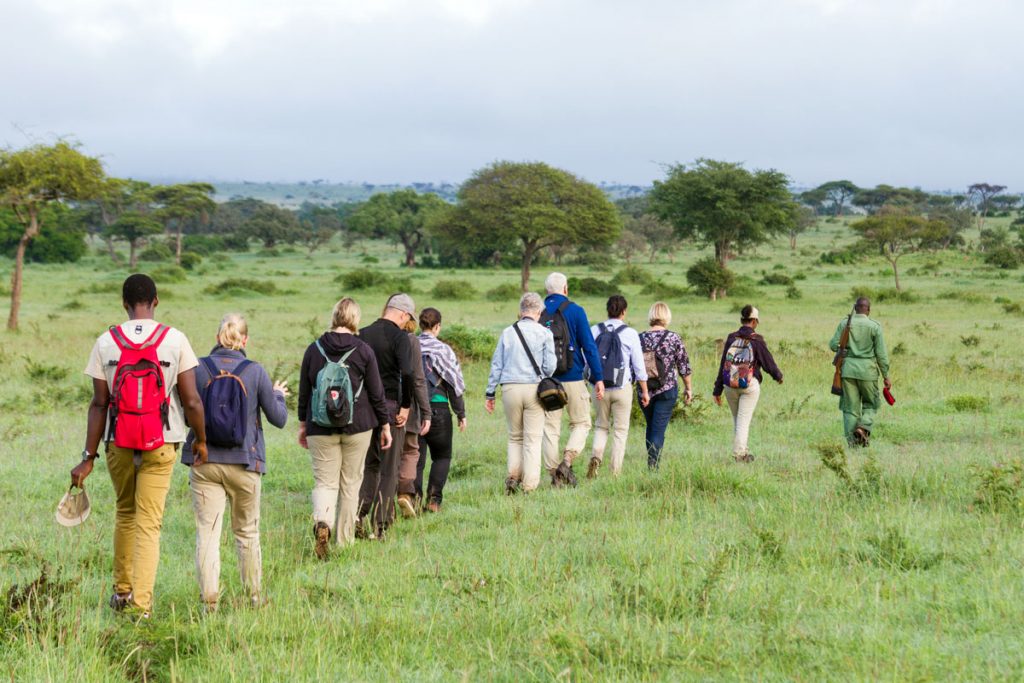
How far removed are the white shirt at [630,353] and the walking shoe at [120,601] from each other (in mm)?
4306

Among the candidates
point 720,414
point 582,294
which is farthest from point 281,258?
point 720,414

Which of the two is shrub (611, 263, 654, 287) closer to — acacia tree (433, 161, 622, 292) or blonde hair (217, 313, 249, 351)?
acacia tree (433, 161, 622, 292)

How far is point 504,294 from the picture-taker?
36.4 meters

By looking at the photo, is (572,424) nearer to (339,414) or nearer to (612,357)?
(612,357)

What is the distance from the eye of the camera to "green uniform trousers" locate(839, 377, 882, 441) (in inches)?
368

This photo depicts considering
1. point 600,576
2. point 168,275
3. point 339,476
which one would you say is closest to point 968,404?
point 600,576

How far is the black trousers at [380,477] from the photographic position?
6.45m

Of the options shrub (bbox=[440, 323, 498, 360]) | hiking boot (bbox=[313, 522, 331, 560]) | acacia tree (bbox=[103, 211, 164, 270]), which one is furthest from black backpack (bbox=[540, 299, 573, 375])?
acacia tree (bbox=[103, 211, 164, 270])

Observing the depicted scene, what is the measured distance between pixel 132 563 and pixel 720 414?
27.6 ft

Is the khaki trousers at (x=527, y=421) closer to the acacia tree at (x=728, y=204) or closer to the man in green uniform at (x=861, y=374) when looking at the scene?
the man in green uniform at (x=861, y=374)

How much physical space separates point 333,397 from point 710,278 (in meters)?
31.3

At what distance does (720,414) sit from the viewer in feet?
38.5

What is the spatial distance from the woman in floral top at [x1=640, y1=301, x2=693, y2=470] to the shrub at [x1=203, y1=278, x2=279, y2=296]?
29565 millimetres

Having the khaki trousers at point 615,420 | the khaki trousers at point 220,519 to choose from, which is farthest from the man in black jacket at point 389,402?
the khaki trousers at point 615,420
